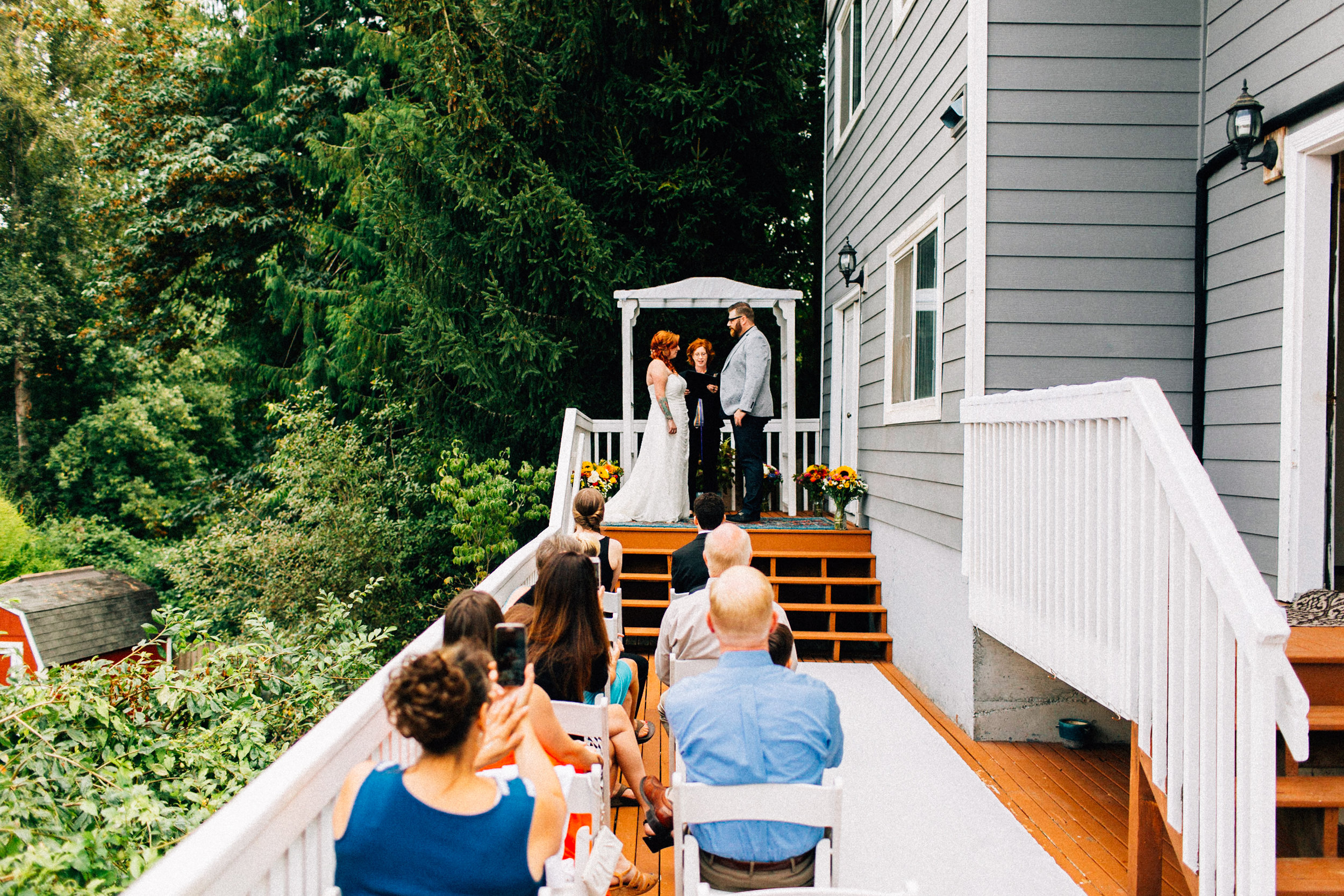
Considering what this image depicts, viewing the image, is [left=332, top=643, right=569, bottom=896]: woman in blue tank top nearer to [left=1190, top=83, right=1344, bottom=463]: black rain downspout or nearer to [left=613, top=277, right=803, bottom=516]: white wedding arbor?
[left=1190, top=83, right=1344, bottom=463]: black rain downspout

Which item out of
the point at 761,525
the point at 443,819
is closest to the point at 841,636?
the point at 761,525

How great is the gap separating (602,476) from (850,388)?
2586mm

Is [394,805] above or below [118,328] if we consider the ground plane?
below

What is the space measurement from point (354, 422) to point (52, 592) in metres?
8.66

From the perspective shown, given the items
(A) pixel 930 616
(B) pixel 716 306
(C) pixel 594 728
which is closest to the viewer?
(C) pixel 594 728

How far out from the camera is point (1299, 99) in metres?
3.72

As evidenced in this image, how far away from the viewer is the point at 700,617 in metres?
3.67

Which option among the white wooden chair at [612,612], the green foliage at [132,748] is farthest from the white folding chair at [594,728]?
the white wooden chair at [612,612]

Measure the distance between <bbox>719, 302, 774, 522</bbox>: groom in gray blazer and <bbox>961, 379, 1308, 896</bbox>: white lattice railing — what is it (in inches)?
110

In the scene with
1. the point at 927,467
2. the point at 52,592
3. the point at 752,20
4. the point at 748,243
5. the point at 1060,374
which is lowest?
the point at 52,592

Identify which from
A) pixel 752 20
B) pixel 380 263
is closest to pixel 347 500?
pixel 380 263

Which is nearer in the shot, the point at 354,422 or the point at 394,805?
the point at 394,805

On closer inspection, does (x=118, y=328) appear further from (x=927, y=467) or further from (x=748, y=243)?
(x=927, y=467)

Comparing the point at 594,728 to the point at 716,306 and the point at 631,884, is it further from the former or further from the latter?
the point at 716,306
